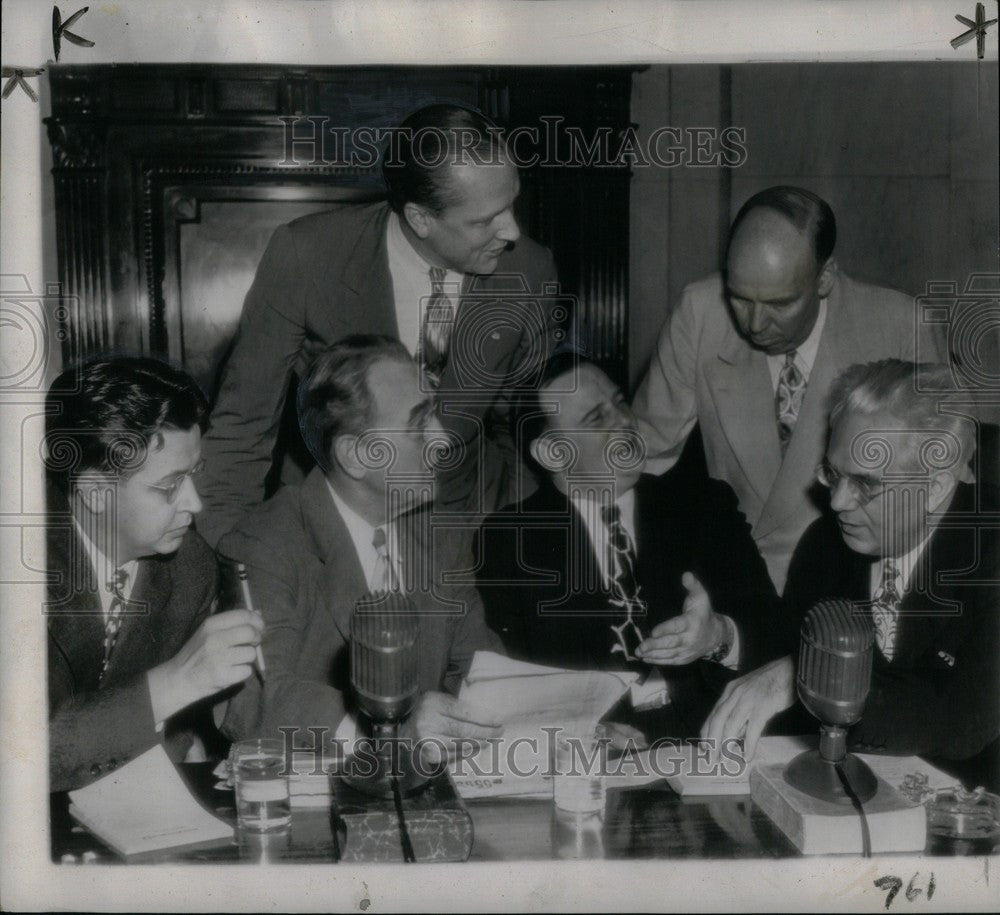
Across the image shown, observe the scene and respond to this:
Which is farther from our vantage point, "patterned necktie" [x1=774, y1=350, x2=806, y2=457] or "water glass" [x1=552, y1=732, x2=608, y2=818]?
"patterned necktie" [x1=774, y1=350, x2=806, y2=457]

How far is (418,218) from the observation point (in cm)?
234

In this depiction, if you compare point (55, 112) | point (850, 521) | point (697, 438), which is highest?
point (55, 112)

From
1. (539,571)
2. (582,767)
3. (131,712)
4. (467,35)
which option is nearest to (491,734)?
(582,767)

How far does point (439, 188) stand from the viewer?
2.32 meters

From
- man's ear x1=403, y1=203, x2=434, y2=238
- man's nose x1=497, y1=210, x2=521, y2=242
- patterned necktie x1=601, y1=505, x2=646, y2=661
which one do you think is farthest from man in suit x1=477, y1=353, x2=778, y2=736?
man's ear x1=403, y1=203, x2=434, y2=238

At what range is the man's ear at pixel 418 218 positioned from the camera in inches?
92.0

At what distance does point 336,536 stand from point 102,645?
0.50 m

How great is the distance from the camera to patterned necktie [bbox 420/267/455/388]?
2334 mm

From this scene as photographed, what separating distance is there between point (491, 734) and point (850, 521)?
2.72 ft

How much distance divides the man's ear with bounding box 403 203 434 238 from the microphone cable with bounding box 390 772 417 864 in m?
1.04

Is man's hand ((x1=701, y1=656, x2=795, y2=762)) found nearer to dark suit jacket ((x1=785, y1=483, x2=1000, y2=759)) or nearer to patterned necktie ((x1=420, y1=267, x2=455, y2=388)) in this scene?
dark suit jacket ((x1=785, y1=483, x2=1000, y2=759))

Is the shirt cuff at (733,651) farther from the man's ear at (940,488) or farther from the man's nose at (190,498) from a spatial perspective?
the man's nose at (190,498)

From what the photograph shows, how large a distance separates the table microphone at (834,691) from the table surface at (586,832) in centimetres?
13

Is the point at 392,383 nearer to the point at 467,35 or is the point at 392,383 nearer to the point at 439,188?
the point at 439,188
